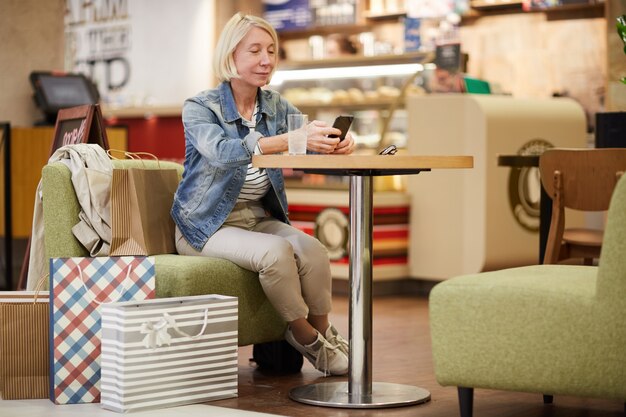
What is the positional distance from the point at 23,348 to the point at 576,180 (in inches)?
91.9

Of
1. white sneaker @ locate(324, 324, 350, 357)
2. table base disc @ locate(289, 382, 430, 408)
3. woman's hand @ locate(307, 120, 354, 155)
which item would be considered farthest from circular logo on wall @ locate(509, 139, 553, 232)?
woman's hand @ locate(307, 120, 354, 155)

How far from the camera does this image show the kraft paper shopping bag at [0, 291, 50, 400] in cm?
375

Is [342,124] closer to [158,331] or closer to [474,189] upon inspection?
[158,331]

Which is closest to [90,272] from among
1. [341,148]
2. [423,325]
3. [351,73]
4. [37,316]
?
[37,316]

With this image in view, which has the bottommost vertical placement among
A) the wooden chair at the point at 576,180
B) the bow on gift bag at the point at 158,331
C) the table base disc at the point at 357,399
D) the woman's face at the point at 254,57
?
the table base disc at the point at 357,399

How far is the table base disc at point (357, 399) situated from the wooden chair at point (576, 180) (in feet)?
3.83

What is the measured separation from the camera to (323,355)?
13.5ft

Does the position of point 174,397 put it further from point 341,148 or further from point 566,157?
point 566,157

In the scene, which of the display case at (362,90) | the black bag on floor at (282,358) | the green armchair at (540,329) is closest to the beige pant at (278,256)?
the black bag on floor at (282,358)

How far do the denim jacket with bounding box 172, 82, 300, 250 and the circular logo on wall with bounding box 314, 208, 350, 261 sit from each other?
2.82m

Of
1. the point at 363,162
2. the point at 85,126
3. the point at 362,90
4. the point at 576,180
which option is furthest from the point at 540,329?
the point at 362,90

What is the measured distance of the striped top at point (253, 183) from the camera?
4117 mm

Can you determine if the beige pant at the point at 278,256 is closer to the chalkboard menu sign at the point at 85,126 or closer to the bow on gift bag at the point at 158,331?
the bow on gift bag at the point at 158,331

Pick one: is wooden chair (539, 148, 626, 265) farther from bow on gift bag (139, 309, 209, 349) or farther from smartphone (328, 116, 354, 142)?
bow on gift bag (139, 309, 209, 349)
